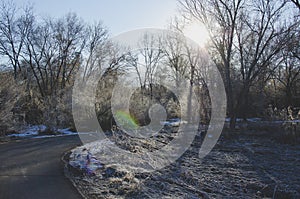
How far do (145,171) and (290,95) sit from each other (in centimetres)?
2975

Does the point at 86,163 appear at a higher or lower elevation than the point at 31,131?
lower

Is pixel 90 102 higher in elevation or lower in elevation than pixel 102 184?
higher

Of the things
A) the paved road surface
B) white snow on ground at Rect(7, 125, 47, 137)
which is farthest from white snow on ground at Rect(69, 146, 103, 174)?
white snow on ground at Rect(7, 125, 47, 137)

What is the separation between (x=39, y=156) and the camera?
920 cm

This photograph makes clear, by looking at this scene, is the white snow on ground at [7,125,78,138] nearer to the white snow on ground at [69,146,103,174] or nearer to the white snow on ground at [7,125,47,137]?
the white snow on ground at [7,125,47,137]

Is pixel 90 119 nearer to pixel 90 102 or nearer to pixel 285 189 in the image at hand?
pixel 90 102

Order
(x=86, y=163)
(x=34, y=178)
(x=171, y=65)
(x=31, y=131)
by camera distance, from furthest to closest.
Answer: (x=171, y=65), (x=31, y=131), (x=86, y=163), (x=34, y=178)

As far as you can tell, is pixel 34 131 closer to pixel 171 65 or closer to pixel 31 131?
pixel 31 131

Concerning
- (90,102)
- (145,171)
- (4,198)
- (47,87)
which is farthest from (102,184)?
(47,87)

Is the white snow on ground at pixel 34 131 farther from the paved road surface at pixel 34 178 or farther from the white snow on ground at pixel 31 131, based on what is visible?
the paved road surface at pixel 34 178

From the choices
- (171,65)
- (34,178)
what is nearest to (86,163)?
(34,178)

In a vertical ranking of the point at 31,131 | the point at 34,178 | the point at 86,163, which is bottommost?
the point at 34,178

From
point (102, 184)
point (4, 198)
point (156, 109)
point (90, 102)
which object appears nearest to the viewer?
point (4, 198)

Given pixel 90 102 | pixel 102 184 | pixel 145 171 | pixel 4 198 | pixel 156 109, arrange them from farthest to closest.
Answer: pixel 156 109, pixel 90 102, pixel 145 171, pixel 102 184, pixel 4 198
